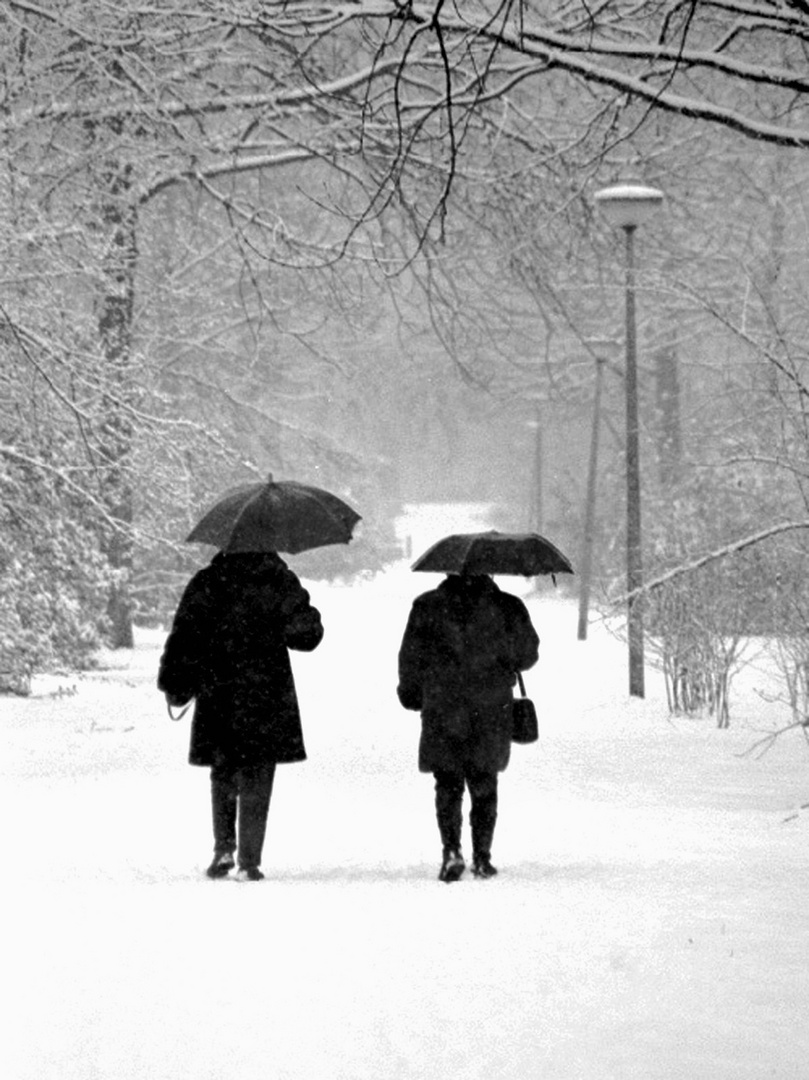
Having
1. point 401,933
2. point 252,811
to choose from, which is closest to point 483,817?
point 252,811

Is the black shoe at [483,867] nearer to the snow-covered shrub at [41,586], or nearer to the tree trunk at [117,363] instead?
the tree trunk at [117,363]

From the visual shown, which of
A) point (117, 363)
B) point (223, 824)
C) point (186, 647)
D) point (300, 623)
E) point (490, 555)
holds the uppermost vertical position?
point (117, 363)

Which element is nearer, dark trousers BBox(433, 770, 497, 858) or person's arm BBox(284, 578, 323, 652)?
person's arm BBox(284, 578, 323, 652)

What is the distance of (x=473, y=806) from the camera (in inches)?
341

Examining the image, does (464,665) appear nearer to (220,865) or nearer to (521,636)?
(521,636)

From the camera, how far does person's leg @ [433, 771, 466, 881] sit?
27.8 ft

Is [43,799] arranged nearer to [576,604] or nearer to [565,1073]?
[565,1073]


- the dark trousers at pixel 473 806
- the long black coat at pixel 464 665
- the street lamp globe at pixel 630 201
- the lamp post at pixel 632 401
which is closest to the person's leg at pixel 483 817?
the dark trousers at pixel 473 806

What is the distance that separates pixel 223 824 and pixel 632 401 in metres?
12.7

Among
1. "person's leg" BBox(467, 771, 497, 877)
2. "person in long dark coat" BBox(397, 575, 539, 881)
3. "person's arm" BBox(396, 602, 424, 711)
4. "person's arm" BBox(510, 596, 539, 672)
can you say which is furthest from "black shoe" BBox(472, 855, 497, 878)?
"person's arm" BBox(510, 596, 539, 672)

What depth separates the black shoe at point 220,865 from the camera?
8484 mm

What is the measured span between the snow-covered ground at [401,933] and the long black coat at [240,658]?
0.64 m

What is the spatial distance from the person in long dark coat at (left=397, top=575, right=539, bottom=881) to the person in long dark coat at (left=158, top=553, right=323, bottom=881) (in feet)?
1.80

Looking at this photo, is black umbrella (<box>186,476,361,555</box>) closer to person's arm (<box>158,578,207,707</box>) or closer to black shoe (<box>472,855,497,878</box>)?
person's arm (<box>158,578,207,707</box>)
